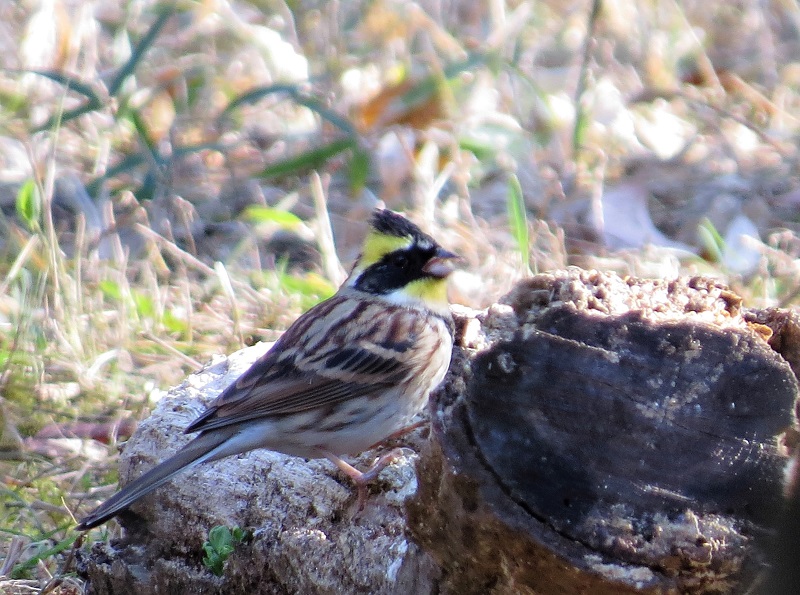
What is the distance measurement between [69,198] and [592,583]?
188 inches

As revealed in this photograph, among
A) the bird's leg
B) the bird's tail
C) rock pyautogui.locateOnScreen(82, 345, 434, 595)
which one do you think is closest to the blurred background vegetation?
rock pyautogui.locateOnScreen(82, 345, 434, 595)

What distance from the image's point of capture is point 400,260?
385 centimetres

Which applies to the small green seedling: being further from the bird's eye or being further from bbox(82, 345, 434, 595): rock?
the bird's eye

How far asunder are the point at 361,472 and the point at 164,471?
56 cm

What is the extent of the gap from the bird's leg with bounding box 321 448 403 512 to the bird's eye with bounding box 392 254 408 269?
2.46ft

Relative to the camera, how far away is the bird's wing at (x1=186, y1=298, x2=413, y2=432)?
3.47m

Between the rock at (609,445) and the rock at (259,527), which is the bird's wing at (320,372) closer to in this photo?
the rock at (259,527)

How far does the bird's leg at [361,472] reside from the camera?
307 cm

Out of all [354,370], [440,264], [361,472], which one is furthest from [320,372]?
[440,264]

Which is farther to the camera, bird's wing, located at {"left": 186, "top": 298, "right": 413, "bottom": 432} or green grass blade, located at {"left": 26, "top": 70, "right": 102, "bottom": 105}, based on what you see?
green grass blade, located at {"left": 26, "top": 70, "right": 102, "bottom": 105}

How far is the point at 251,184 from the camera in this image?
646cm

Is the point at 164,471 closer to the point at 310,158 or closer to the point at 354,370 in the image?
the point at 354,370

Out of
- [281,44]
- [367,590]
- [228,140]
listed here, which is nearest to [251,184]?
[228,140]

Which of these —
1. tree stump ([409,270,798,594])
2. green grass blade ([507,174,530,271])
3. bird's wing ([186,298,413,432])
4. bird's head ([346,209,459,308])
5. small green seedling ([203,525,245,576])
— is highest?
tree stump ([409,270,798,594])
